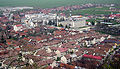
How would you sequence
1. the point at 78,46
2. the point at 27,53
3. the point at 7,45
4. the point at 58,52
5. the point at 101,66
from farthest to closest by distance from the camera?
1. the point at 7,45
2. the point at 78,46
3. the point at 27,53
4. the point at 58,52
5. the point at 101,66

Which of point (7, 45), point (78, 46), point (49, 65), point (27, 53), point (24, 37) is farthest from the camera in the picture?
point (24, 37)

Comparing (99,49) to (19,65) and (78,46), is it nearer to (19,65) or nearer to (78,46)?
(78,46)

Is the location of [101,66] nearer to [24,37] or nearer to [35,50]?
[35,50]

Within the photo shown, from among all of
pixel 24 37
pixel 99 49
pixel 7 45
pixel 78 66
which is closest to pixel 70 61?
pixel 78 66

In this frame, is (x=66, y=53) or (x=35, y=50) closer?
(x=66, y=53)

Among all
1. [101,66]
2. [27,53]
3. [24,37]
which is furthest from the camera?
[24,37]

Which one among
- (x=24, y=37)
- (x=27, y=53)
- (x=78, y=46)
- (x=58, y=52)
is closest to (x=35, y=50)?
(x=27, y=53)

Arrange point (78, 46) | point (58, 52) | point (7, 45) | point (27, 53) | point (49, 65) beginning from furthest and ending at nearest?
point (7, 45) < point (78, 46) < point (27, 53) < point (58, 52) < point (49, 65)

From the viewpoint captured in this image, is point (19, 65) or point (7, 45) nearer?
point (19, 65)
